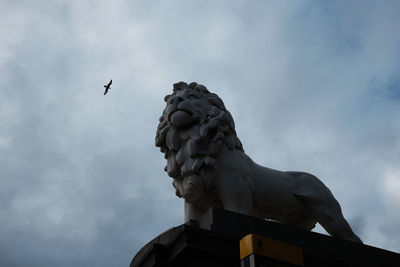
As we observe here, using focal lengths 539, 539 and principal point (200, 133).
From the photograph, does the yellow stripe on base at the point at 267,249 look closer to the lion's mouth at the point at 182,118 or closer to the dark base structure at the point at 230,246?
the dark base structure at the point at 230,246

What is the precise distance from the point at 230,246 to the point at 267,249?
6.80 ft

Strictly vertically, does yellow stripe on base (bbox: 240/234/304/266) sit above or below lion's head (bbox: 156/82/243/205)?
below

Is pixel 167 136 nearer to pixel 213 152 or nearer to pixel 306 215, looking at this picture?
pixel 213 152

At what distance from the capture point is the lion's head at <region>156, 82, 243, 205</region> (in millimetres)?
8688

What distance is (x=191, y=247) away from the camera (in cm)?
662

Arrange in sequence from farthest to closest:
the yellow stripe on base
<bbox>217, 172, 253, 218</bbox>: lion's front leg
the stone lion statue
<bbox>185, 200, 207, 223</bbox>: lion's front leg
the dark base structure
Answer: <bbox>185, 200, 207, 223</bbox>: lion's front leg, the stone lion statue, <bbox>217, 172, 253, 218</bbox>: lion's front leg, the dark base structure, the yellow stripe on base

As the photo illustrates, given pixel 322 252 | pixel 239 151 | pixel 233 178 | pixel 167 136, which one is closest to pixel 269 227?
pixel 322 252

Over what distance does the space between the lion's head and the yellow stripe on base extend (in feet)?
12.0

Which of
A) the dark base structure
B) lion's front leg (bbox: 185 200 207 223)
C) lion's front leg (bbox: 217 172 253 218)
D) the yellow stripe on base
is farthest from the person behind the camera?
lion's front leg (bbox: 185 200 207 223)

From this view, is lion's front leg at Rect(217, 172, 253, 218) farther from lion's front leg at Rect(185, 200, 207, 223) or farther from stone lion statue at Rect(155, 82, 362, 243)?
lion's front leg at Rect(185, 200, 207, 223)

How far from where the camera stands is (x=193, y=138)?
893 centimetres

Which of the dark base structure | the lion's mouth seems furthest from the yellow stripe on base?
the lion's mouth

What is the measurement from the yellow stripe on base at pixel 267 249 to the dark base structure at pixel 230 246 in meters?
1.44

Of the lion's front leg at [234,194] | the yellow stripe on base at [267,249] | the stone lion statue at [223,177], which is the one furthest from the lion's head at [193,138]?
the yellow stripe on base at [267,249]
